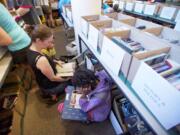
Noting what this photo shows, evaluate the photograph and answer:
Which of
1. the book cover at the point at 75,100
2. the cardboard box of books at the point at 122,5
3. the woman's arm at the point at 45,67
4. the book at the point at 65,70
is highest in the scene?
the cardboard box of books at the point at 122,5

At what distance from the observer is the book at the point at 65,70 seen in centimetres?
171

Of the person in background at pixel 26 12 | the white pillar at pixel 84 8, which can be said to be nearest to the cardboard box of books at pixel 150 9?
the white pillar at pixel 84 8

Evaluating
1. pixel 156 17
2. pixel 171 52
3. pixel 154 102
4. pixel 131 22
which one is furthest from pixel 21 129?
pixel 156 17

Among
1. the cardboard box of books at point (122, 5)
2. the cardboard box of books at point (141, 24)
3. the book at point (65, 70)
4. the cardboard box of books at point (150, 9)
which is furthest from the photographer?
the cardboard box of books at point (122, 5)

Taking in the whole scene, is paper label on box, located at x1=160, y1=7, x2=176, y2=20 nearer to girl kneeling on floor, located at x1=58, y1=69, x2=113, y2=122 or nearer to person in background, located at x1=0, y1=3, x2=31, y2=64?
girl kneeling on floor, located at x1=58, y1=69, x2=113, y2=122

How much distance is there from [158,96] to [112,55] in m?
0.48

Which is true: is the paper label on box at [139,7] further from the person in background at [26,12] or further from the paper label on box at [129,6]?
the person in background at [26,12]

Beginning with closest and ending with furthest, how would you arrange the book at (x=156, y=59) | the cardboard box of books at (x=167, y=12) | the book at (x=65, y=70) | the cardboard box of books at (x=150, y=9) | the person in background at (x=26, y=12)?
the book at (x=156, y=59)
the book at (x=65, y=70)
the cardboard box of books at (x=167, y=12)
the person in background at (x=26, y=12)
the cardboard box of books at (x=150, y=9)

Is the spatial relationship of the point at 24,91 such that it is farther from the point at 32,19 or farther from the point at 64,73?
the point at 32,19

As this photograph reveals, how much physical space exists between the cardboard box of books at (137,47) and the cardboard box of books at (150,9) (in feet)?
5.20

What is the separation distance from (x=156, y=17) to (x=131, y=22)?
3.63ft

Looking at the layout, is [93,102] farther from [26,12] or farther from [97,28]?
[26,12]

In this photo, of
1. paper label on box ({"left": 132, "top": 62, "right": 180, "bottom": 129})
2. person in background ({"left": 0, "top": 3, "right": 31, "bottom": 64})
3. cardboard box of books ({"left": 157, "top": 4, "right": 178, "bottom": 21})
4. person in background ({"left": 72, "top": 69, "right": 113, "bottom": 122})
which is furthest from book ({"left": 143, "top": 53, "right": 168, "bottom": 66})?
cardboard box of books ({"left": 157, "top": 4, "right": 178, "bottom": 21})

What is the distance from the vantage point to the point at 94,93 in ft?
4.48
